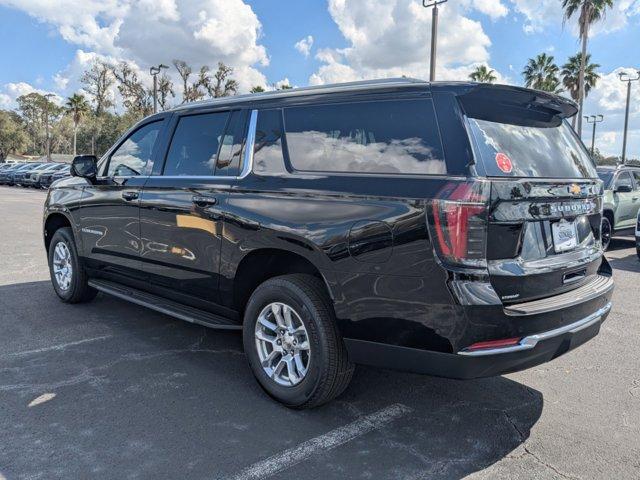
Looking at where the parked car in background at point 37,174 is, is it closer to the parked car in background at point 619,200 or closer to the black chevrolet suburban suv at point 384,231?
the parked car in background at point 619,200

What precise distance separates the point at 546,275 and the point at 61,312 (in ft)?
15.3

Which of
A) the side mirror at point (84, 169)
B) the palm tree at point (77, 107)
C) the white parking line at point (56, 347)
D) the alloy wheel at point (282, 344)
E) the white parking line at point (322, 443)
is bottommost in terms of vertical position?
the white parking line at point (322, 443)

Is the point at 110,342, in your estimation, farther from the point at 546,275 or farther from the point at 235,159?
the point at 546,275

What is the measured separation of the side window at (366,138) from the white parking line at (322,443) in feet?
5.01

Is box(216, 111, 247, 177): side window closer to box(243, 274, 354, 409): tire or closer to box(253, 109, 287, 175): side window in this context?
box(253, 109, 287, 175): side window

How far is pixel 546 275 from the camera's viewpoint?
3.04 metres

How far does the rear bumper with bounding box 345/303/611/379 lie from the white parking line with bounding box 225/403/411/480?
447 mm

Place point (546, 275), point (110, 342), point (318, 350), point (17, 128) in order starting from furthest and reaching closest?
point (17, 128), point (110, 342), point (318, 350), point (546, 275)

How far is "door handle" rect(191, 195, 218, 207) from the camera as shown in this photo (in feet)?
12.7

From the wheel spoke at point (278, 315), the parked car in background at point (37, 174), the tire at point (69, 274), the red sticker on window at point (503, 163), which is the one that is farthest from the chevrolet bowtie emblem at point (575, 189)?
the parked car in background at point (37, 174)

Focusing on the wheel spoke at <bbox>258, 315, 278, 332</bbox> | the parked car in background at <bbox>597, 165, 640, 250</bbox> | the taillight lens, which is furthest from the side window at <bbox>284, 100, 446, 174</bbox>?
the parked car in background at <bbox>597, 165, 640, 250</bbox>

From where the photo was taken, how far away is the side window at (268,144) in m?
3.66

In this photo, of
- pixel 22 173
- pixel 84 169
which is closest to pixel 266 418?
pixel 84 169

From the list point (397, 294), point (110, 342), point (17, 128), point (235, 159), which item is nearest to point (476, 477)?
point (397, 294)
